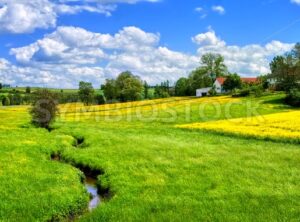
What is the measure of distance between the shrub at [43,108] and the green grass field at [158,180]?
16288 mm

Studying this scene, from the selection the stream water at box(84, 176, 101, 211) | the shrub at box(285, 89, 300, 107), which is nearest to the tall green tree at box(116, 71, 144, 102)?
the shrub at box(285, 89, 300, 107)

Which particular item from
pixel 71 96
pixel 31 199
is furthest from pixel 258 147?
pixel 71 96

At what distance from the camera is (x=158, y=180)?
2097 cm

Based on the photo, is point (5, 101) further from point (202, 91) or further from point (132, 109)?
point (132, 109)

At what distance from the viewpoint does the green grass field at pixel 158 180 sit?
16.7 meters

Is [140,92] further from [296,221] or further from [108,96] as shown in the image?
[296,221]

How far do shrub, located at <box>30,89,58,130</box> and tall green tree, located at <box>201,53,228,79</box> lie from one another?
108229 mm

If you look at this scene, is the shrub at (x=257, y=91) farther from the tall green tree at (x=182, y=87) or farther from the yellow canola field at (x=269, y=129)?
the tall green tree at (x=182, y=87)

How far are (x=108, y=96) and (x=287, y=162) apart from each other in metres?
130

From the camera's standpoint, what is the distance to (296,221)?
15195 mm

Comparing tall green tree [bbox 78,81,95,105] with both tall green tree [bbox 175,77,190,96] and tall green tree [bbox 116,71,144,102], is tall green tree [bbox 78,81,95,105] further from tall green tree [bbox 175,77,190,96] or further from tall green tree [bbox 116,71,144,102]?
tall green tree [bbox 175,77,190,96]

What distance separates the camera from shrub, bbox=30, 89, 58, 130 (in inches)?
2012

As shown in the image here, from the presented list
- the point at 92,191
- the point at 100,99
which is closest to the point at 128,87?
the point at 100,99

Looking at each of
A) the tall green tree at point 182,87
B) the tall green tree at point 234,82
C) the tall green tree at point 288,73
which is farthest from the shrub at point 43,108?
the tall green tree at point 182,87
